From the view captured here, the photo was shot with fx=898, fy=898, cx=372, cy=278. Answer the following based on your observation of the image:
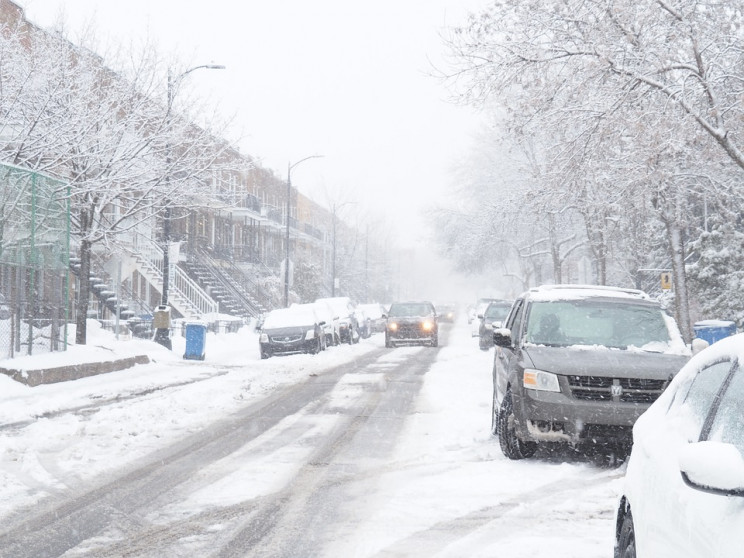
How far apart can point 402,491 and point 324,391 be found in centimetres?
852

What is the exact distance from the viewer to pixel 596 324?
31.5 feet

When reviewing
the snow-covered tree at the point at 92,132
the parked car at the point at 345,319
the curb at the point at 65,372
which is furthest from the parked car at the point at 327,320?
the curb at the point at 65,372

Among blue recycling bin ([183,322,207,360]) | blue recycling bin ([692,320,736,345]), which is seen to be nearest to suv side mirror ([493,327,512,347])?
blue recycling bin ([692,320,736,345])

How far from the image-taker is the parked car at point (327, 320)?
94.3 feet

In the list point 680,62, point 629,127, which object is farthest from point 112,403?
point 680,62

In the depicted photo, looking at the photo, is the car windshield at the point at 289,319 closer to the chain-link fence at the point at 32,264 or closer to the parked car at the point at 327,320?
the parked car at the point at 327,320

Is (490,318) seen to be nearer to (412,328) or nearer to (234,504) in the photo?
(412,328)

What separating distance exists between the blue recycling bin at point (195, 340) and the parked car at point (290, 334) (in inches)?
81.7

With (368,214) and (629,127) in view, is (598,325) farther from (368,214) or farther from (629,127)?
(368,214)

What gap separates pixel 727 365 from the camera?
3.62 metres

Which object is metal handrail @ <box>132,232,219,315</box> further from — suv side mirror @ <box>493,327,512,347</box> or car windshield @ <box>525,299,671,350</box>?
suv side mirror @ <box>493,327,512,347</box>

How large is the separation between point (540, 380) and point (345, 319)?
86.7ft

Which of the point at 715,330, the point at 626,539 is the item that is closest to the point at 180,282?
the point at 715,330

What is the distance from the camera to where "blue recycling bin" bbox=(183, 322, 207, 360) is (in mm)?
23641
